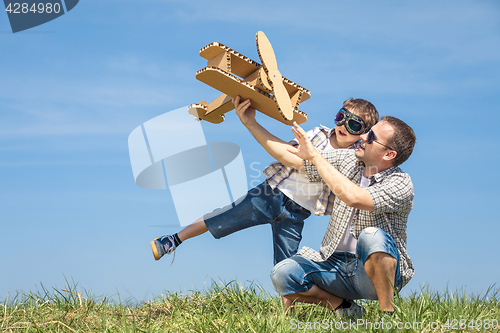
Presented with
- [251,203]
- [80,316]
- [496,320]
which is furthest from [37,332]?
[496,320]

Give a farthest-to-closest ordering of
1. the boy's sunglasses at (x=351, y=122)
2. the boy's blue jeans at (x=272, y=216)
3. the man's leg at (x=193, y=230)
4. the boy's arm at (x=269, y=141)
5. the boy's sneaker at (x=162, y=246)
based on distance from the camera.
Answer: the boy's sneaker at (x=162, y=246) → the man's leg at (x=193, y=230) → the boy's blue jeans at (x=272, y=216) → the boy's sunglasses at (x=351, y=122) → the boy's arm at (x=269, y=141)

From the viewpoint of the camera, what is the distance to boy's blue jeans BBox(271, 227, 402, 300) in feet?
11.7

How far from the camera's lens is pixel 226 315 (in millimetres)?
3779

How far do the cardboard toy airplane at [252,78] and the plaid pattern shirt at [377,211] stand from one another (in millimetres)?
697

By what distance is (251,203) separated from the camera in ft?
15.0

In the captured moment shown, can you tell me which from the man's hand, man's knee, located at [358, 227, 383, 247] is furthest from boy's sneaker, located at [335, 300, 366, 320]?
the man's hand

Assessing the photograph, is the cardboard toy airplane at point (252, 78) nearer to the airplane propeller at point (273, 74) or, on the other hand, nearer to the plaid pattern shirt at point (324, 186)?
the airplane propeller at point (273, 74)

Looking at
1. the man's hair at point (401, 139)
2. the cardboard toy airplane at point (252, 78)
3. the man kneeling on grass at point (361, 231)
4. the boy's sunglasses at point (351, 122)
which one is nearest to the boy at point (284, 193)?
the boy's sunglasses at point (351, 122)

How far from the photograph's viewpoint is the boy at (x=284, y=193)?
4.07 metres

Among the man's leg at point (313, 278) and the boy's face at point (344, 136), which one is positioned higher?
the boy's face at point (344, 136)

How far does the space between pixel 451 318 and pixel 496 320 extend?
379 mm

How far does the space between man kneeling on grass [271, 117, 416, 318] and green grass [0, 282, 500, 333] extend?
0.20m

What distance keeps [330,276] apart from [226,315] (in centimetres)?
98

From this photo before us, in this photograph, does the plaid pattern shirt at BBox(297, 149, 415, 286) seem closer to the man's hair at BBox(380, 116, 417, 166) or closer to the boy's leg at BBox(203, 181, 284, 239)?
the man's hair at BBox(380, 116, 417, 166)
